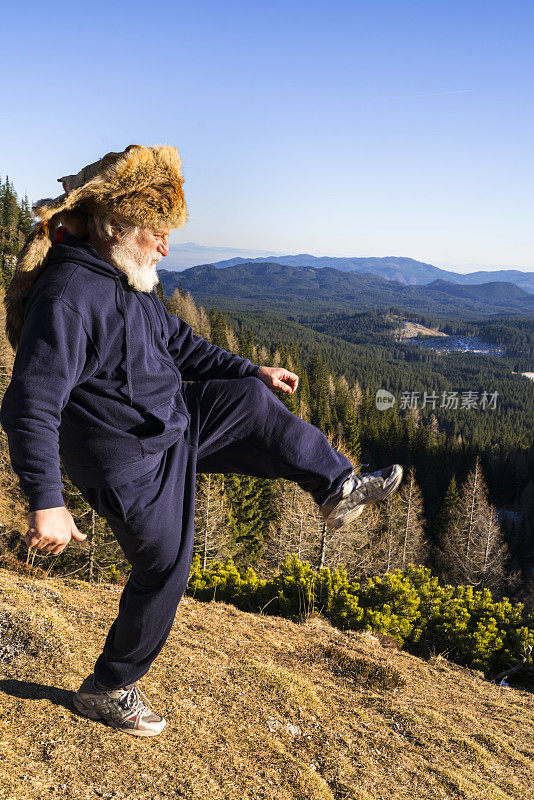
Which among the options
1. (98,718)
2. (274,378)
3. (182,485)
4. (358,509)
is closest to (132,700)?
(98,718)

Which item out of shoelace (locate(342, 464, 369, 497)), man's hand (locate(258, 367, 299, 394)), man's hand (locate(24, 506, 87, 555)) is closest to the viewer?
man's hand (locate(24, 506, 87, 555))

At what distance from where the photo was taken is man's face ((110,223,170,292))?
270 cm

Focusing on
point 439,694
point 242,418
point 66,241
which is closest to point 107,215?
point 66,241

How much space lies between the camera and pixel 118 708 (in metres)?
3.16

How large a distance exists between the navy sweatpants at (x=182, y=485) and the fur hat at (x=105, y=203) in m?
0.96

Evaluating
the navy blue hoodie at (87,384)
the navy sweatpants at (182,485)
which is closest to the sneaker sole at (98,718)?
the navy sweatpants at (182,485)

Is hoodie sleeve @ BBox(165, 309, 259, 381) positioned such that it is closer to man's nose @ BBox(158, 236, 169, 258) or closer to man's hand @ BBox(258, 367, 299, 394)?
man's hand @ BBox(258, 367, 299, 394)

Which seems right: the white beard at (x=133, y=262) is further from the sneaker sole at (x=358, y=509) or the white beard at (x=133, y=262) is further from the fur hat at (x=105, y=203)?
the sneaker sole at (x=358, y=509)

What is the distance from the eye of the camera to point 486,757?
165 inches

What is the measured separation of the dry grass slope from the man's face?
256cm

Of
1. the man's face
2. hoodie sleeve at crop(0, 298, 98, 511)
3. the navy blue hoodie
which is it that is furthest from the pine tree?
hoodie sleeve at crop(0, 298, 98, 511)

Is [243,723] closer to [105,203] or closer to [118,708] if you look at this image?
[118,708]

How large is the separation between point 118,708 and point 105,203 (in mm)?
2871

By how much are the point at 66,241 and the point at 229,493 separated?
33.0 metres
